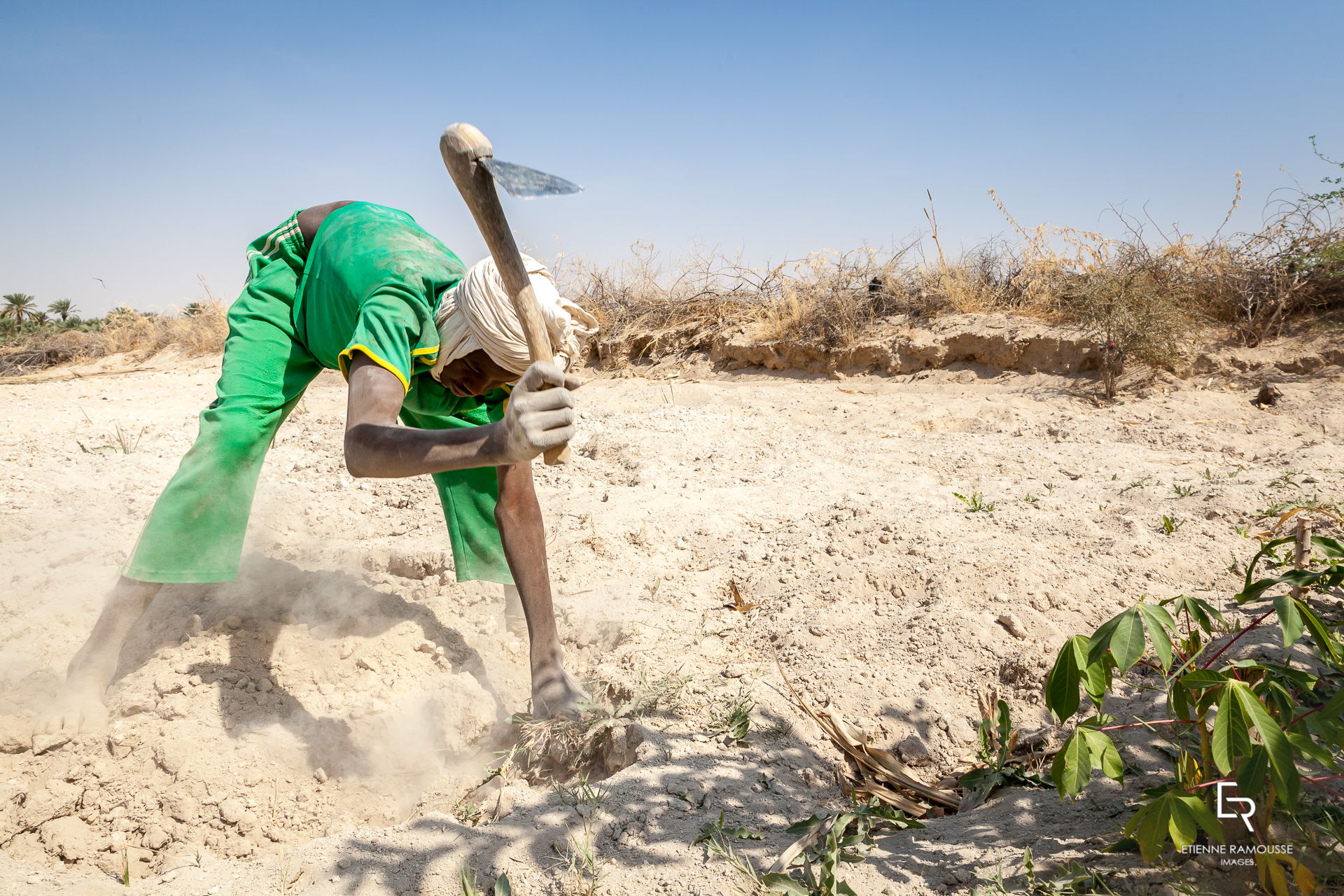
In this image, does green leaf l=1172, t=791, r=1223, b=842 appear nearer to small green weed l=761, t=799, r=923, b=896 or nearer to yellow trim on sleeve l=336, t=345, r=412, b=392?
small green weed l=761, t=799, r=923, b=896

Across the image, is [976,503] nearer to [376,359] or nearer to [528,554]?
[528,554]

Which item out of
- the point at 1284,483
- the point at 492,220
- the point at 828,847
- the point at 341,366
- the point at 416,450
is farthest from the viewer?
the point at 1284,483

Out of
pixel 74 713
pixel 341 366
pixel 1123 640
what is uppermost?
pixel 341 366

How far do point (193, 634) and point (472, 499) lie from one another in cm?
92

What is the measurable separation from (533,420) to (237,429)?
1150mm

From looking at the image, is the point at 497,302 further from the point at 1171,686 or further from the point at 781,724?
the point at 1171,686

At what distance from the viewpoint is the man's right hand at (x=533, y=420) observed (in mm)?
1377

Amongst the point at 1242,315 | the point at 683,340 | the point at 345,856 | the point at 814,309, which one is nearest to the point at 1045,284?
the point at 1242,315

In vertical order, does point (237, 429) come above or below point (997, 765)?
above

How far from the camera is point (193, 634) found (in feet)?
7.88

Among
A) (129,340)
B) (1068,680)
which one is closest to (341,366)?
(1068,680)

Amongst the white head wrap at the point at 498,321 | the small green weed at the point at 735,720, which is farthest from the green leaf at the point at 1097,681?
the white head wrap at the point at 498,321

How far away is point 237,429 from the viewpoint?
208cm

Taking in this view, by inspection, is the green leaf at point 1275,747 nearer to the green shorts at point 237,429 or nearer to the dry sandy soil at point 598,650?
the dry sandy soil at point 598,650
